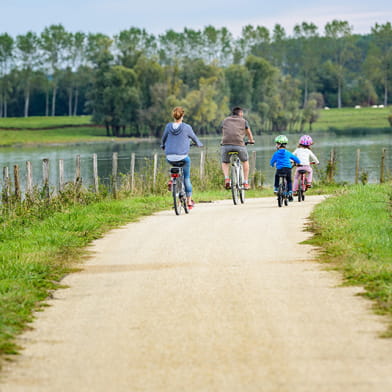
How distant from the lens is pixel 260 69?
116 metres

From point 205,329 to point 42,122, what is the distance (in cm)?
11601

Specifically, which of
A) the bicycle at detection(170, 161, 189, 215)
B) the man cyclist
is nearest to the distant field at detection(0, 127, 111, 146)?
the man cyclist

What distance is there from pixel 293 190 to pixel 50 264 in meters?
9.88

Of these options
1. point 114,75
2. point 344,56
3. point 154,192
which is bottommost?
point 154,192

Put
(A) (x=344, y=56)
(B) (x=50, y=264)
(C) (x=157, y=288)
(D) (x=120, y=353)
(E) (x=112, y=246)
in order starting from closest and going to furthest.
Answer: (D) (x=120, y=353) → (C) (x=157, y=288) → (B) (x=50, y=264) → (E) (x=112, y=246) → (A) (x=344, y=56)

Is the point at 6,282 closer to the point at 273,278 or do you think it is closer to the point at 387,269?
the point at 273,278

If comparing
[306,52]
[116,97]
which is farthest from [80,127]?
[306,52]

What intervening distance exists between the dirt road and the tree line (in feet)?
285

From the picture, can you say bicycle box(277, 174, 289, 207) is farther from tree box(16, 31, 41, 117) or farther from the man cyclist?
tree box(16, 31, 41, 117)

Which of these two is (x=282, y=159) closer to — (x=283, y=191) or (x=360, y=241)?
(x=283, y=191)

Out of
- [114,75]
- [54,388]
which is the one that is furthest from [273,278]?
[114,75]

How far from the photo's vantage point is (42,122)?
119 m

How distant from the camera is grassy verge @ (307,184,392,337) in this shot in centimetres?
701

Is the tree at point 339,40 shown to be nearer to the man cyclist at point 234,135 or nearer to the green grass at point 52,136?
the green grass at point 52,136
